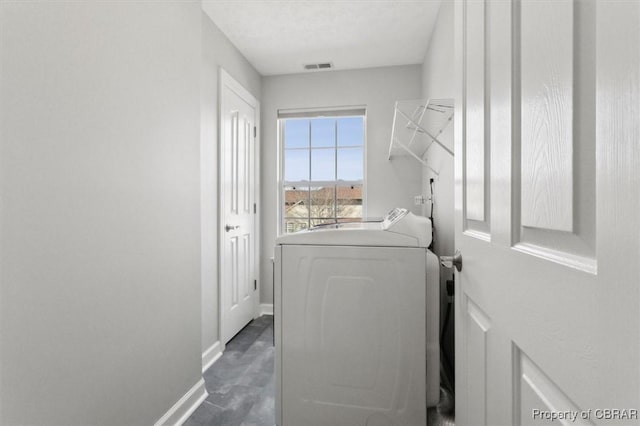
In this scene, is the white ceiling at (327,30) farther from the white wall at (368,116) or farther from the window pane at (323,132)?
the window pane at (323,132)

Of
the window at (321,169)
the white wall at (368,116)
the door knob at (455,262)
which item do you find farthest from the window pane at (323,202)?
the door knob at (455,262)

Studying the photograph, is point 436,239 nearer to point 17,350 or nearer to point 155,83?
point 155,83

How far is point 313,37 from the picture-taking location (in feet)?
8.39

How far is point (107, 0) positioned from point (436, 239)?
7.12ft

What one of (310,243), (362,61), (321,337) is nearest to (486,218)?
(310,243)

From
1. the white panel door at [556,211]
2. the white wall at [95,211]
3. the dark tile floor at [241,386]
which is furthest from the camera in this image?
the dark tile floor at [241,386]

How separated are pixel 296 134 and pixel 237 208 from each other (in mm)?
1103

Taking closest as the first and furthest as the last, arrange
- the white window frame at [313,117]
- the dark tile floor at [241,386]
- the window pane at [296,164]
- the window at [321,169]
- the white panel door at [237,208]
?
the dark tile floor at [241,386] → the white panel door at [237,208] → the white window frame at [313,117] → the window at [321,169] → the window pane at [296,164]

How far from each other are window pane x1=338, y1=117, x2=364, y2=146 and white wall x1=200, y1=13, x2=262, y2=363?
1.28 m

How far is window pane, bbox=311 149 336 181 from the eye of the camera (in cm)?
A: 333

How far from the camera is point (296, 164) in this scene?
3.39m

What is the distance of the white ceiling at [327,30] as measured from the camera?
2162mm

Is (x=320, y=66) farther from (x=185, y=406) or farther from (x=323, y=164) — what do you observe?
(x=185, y=406)

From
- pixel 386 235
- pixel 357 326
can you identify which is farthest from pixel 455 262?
pixel 357 326
